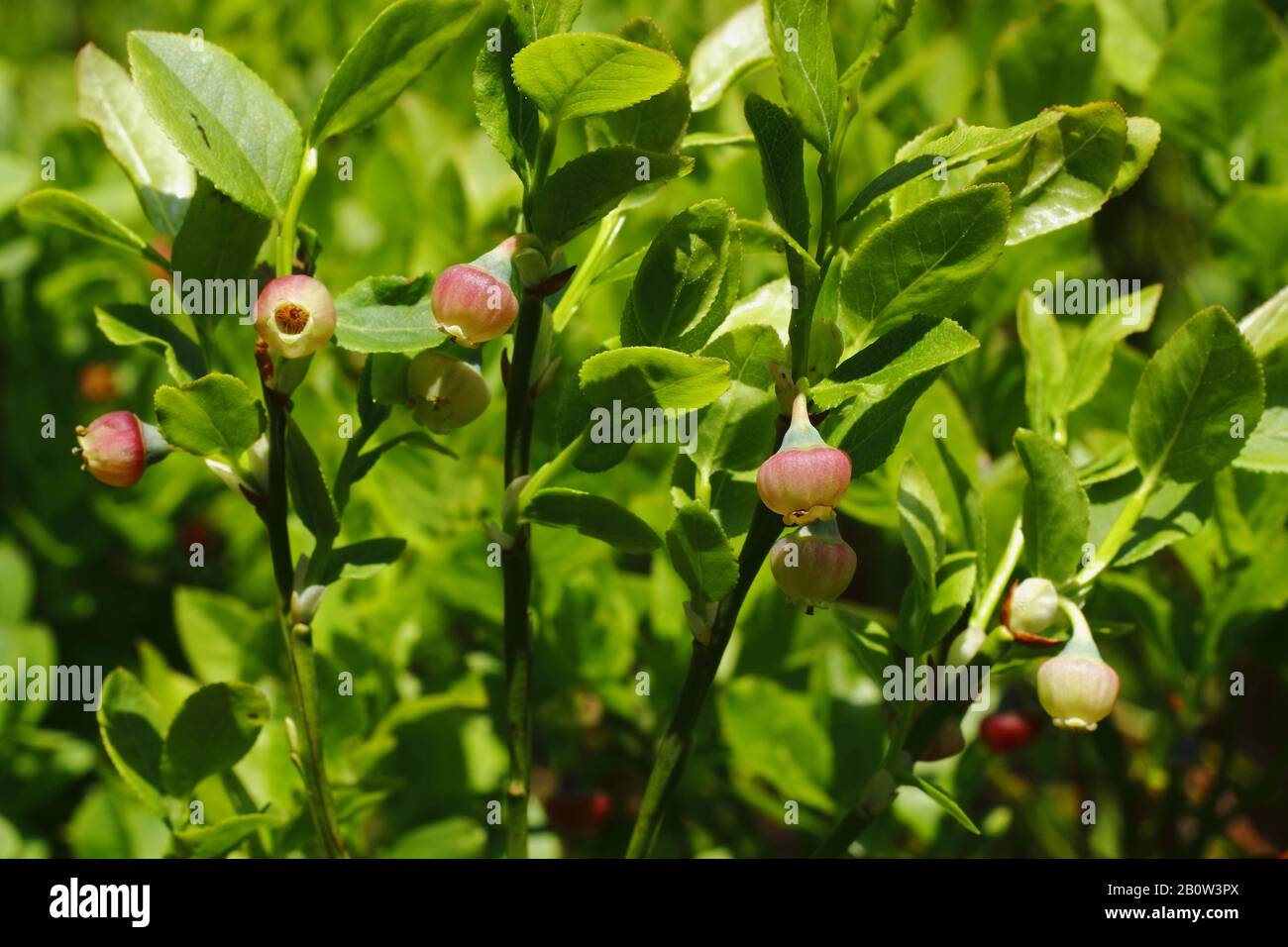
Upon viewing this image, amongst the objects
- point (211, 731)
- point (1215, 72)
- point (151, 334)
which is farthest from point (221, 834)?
point (1215, 72)

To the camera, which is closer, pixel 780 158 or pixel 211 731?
pixel 780 158

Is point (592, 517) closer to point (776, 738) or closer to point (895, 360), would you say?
point (895, 360)

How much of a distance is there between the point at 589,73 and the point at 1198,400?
17.0 inches

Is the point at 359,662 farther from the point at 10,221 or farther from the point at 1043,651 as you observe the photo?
the point at 10,221

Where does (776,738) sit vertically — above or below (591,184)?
below

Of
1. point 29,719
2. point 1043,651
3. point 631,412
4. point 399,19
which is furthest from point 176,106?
point 29,719

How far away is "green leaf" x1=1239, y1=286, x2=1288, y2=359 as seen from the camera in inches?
34.1

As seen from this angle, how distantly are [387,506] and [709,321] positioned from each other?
0.55m

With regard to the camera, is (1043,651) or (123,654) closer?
(1043,651)

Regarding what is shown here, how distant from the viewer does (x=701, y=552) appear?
699mm

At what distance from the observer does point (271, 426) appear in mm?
761

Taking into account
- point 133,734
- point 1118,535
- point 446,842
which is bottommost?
point 446,842

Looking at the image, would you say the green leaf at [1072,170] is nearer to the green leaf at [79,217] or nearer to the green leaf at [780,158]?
the green leaf at [780,158]

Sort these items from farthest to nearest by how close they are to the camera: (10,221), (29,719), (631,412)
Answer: (10,221)
(29,719)
(631,412)
